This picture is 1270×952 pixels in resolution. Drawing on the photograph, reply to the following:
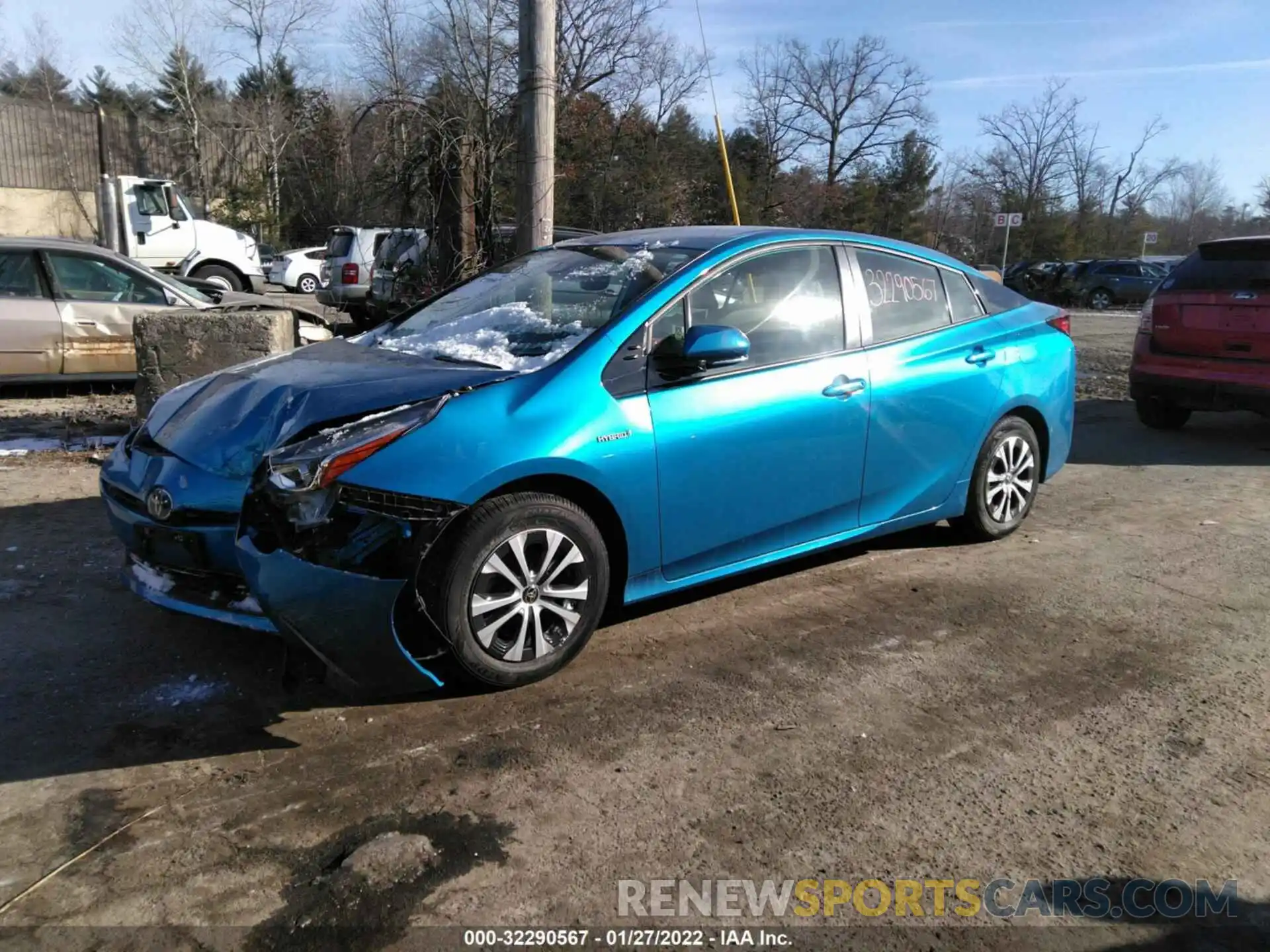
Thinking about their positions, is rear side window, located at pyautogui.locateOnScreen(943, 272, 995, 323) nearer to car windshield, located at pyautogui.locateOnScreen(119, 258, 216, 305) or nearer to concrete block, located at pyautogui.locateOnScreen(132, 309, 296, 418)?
concrete block, located at pyautogui.locateOnScreen(132, 309, 296, 418)

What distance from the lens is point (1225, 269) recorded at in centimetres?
801

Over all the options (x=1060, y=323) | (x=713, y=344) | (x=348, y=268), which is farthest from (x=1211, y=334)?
(x=348, y=268)

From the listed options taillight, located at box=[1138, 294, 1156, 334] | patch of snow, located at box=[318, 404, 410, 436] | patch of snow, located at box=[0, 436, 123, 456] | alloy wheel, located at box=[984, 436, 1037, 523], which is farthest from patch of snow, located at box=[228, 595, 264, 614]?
taillight, located at box=[1138, 294, 1156, 334]

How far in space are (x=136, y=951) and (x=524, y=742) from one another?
1.25 meters

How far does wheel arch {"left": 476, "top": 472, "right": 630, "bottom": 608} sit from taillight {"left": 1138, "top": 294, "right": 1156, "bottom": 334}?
6.65m

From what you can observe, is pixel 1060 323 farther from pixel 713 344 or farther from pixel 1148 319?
pixel 1148 319

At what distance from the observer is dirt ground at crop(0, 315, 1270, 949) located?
8.14 ft

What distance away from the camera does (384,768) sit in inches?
118

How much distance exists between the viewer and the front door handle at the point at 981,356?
495 centimetres

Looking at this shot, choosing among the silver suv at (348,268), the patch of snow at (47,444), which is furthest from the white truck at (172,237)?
the patch of snow at (47,444)

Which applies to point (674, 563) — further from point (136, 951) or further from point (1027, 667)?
point (136, 951)

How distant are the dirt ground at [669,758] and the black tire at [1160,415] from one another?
4386mm

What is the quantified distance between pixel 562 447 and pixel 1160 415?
7.48 m

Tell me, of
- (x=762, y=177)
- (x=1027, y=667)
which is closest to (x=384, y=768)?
(x=1027, y=667)
